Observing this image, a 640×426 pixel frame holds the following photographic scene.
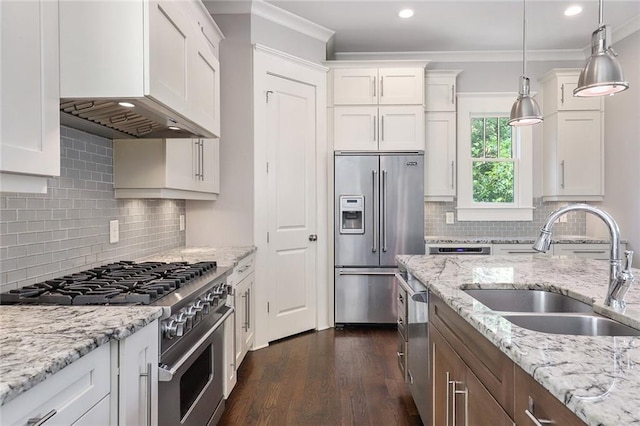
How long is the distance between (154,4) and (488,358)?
174 cm

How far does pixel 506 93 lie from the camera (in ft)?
15.6

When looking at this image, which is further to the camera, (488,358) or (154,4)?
(154,4)

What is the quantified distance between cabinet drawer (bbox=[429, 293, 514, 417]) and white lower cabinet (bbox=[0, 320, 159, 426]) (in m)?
1.09

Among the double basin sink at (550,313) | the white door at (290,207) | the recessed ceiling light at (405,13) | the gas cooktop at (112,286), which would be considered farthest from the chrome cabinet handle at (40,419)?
the recessed ceiling light at (405,13)

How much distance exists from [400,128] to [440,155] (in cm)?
63

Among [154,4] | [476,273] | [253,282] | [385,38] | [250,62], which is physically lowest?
[253,282]

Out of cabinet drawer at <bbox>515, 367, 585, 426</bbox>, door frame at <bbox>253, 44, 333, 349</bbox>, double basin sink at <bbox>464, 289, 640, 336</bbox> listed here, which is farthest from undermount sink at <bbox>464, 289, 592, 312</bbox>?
door frame at <bbox>253, 44, 333, 349</bbox>

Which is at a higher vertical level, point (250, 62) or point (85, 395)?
point (250, 62)

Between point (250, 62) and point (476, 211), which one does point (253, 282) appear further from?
point (476, 211)

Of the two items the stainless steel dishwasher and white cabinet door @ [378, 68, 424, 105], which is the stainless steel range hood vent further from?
white cabinet door @ [378, 68, 424, 105]

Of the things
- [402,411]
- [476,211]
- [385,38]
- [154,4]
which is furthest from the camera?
[476,211]

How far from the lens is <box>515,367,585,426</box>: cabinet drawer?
0.83 m

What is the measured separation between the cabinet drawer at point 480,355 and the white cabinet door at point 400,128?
263 cm

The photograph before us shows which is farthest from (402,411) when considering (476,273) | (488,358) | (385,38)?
(385,38)
